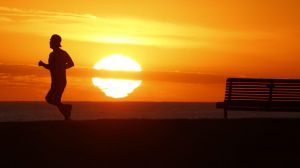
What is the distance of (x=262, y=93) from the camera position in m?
18.3

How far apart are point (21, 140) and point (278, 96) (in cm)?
749

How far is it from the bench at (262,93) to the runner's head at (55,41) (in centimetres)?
485

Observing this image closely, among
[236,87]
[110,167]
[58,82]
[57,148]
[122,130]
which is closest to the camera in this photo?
[110,167]

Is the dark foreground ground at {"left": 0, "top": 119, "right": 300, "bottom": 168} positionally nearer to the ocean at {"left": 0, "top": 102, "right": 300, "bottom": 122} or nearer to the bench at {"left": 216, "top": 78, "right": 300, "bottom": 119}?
the bench at {"left": 216, "top": 78, "right": 300, "bottom": 119}

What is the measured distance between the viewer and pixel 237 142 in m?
13.9

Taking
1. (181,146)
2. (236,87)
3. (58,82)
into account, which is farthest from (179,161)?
(236,87)

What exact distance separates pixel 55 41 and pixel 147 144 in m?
3.54

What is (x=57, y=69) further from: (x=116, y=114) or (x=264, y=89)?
(x=116, y=114)

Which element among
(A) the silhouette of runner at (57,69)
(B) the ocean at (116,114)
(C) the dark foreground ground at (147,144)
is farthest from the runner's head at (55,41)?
(B) the ocean at (116,114)

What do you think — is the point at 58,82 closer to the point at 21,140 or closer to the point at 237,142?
the point at 21,140

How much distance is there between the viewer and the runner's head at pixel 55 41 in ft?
50.7

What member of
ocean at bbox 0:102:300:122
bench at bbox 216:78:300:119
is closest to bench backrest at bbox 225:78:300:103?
bench at bbox 216:78:300:119

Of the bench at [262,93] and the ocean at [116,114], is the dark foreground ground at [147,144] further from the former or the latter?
the ocean at [116,114]

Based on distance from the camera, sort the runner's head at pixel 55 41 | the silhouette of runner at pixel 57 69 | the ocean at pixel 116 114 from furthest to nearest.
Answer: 1. the ocean at pixel 116 114
2. the silhouette of runner at pixel 57 69
3. the runner's head at pixel 55 41
